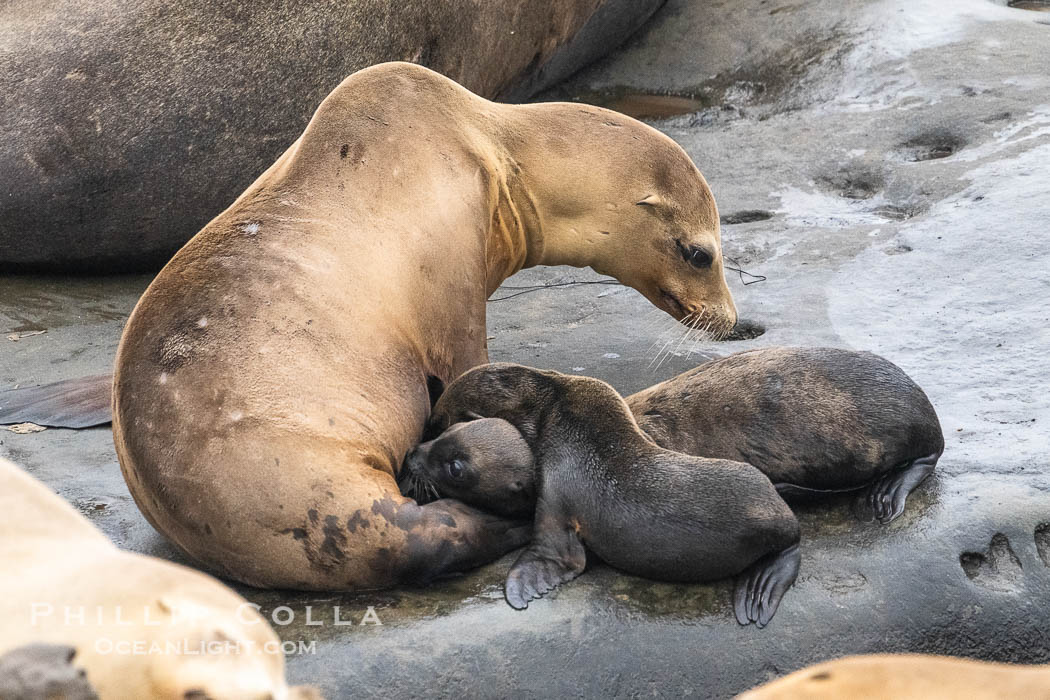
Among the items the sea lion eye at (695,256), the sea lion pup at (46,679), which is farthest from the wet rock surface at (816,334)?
the sea lion pup at (46,679)

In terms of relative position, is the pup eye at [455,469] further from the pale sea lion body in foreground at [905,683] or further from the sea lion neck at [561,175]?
the pale sea lion body in foreground at [905,683]

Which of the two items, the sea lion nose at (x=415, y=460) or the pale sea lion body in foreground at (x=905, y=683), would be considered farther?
the sea lion nose at (x=415, y=460)

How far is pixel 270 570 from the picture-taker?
350 centimetres

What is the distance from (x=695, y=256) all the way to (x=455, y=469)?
156cm

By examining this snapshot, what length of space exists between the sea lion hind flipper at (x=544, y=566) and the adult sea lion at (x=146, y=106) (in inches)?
149

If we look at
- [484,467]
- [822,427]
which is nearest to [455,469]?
[484,467]

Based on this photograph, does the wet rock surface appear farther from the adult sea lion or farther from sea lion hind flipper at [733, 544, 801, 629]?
the adult sea lion

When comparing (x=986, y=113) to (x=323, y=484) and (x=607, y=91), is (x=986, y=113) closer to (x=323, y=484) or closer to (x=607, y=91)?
(x=607, y=91)

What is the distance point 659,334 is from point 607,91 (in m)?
4.65

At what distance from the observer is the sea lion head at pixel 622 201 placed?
4.74 meters

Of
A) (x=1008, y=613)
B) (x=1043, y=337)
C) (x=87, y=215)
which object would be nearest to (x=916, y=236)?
(x=1043, y=337)

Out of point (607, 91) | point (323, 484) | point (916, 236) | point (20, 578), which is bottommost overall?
point (607, 91)

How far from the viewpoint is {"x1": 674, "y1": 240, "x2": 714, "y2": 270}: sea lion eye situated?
191 inches

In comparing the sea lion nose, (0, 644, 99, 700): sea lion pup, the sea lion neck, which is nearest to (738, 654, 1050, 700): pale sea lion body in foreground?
(0, 644, 99, 700): sea lion pup
